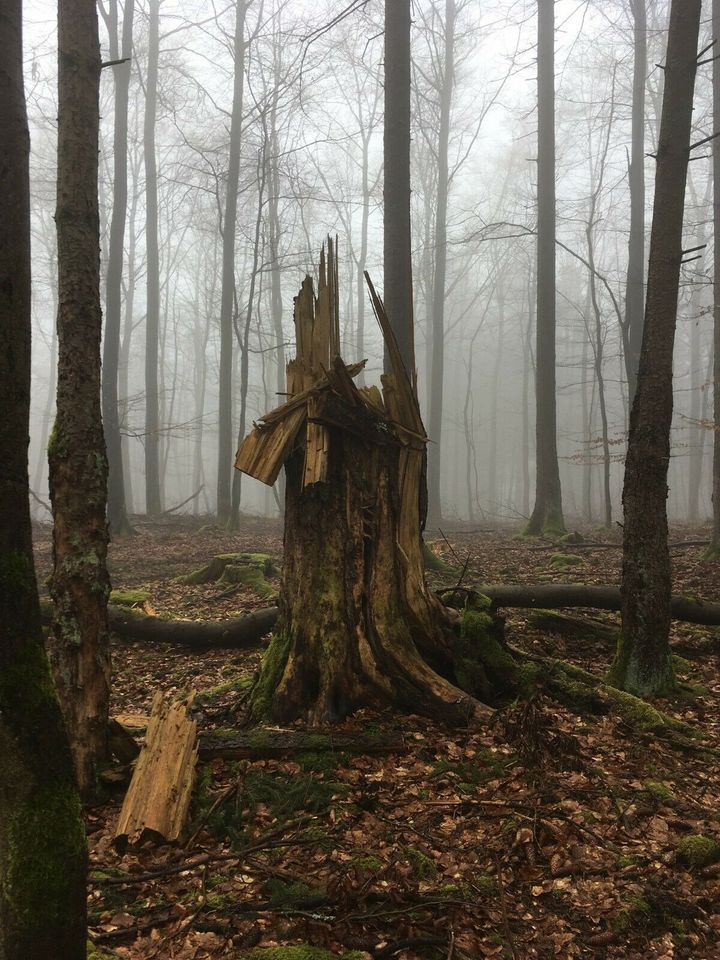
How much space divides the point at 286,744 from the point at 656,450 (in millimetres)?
3753

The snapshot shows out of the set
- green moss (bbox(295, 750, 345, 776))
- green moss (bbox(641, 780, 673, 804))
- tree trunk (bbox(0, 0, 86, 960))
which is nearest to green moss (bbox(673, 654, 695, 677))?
green moss (bbox(641, 780, 673, 804))

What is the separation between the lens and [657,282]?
5.25 m

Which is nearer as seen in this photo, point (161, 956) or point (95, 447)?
point (161, 956)

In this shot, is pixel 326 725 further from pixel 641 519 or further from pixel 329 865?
pixel 641 519

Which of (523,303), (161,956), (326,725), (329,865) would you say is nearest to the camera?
(161,956)

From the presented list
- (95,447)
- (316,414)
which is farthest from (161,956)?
(316,414)

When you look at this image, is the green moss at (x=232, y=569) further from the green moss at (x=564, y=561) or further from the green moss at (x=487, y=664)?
the green moss at (x=487, y=664)

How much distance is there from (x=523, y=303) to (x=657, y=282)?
37013 mm

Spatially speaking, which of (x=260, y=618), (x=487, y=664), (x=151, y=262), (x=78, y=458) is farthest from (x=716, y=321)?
(x=151, y=262)

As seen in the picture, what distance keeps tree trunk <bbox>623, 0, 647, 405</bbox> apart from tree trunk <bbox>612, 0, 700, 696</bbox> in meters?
10.8

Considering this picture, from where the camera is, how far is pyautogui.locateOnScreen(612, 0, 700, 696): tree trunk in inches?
200

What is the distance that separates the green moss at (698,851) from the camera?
3064mm

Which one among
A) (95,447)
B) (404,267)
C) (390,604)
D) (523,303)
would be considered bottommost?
(390,604)

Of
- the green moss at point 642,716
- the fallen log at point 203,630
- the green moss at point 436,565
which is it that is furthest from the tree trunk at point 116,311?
the green moss at point 642,716
